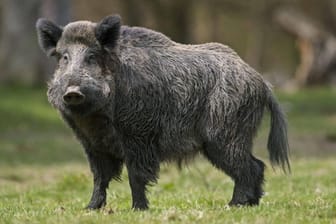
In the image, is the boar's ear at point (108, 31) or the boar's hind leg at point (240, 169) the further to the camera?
the boar's hind leg at point (240, 169)

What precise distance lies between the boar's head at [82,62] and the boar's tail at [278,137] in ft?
6.69

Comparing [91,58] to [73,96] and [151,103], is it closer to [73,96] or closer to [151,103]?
[73,96]

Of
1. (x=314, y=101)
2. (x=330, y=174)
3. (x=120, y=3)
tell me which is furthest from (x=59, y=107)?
(x=120, y=3)

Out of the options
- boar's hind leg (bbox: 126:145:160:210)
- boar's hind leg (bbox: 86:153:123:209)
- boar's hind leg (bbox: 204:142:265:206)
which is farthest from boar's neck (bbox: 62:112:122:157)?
boar's hind leg (bbox: 204:142:265:206)

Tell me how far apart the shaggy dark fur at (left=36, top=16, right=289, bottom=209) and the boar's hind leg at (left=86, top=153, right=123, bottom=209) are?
0.01 m

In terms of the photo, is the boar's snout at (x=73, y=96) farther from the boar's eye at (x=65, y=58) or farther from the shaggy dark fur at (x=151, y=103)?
the boar's eye at (x=65, y=58)

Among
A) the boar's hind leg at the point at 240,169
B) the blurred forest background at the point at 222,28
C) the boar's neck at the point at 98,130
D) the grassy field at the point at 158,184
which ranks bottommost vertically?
the blurred forest background at the point at 222,28

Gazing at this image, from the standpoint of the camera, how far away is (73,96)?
376 inches

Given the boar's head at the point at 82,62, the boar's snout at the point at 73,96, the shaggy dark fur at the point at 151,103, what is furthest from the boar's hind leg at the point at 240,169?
the boar's snout at the point at 73,96

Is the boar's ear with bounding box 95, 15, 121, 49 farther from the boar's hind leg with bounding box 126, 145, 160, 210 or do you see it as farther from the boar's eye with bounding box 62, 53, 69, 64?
the boar's hind leg with bounding box 126, 145, 160, 210

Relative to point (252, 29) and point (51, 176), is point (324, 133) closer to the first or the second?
point (51, 176)

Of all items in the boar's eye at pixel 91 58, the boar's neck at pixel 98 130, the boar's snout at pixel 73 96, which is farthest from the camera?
the boar's neck at pixel 98 130

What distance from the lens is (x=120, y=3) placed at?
159 feet

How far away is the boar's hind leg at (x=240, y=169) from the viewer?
10602mm
